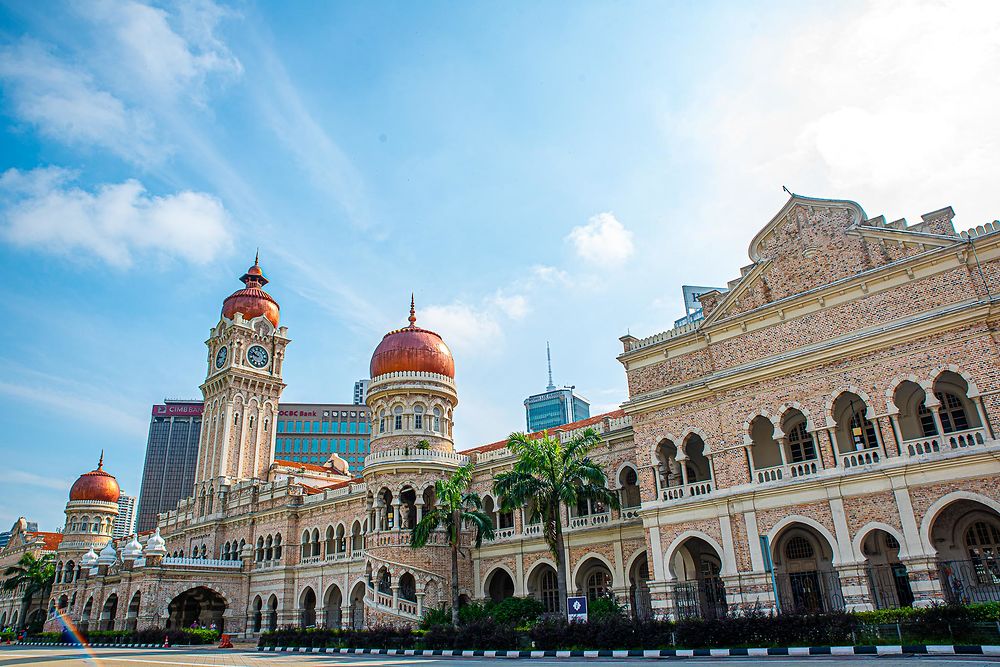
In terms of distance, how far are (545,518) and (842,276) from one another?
13.0 meters

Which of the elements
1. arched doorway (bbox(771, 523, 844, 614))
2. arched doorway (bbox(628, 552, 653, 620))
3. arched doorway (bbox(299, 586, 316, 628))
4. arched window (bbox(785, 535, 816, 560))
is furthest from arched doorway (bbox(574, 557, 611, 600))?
arched doorway (bbox(299, 586, 316, 628))

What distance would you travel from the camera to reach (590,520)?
96.1 ft

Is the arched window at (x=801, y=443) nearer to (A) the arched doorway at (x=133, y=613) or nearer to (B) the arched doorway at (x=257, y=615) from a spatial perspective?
(B) the arched doorway at (x=257, y=615)

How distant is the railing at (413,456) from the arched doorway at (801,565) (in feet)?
53.9

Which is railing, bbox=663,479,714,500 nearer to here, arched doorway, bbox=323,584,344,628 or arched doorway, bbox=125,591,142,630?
arched doorway, bbox=323,584,344,628

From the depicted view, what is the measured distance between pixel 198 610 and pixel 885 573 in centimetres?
4165

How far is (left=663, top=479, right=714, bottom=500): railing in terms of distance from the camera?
23312 millimetres

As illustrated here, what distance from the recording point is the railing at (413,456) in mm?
33812

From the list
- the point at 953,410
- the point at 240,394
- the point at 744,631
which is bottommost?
the point at 744,631

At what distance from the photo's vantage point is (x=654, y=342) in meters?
26.0

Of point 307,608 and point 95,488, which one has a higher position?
point 95,488

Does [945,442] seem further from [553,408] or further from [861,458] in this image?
[553,408]

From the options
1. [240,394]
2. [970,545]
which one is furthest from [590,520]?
[240,394]

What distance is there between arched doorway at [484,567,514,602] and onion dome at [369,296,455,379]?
9.99 meters
